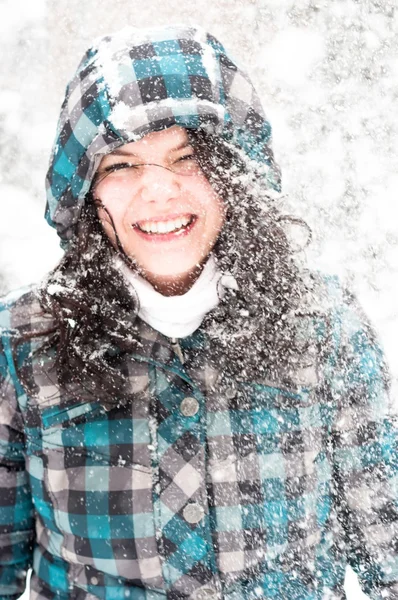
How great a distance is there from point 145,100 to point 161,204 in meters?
0.22

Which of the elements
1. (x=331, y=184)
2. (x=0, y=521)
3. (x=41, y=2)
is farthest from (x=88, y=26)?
(x=0, y=521)

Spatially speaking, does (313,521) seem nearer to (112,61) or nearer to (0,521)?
(0,521)

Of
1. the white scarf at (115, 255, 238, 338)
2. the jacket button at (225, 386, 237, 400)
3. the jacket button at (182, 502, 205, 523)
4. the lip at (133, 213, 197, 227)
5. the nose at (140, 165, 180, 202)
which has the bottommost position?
the jacket button at (182, 502, 205, 523)

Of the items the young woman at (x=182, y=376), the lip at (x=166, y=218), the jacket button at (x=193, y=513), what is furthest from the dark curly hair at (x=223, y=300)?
the jacket button at (x=193, y=513)

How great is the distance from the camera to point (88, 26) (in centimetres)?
343

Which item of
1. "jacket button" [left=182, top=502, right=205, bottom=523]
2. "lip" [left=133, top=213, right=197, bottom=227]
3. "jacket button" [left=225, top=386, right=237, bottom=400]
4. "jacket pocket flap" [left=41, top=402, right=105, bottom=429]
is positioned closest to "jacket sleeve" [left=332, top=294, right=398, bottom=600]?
"jacket button" [left=225, top=386, right=237, bottom=400]

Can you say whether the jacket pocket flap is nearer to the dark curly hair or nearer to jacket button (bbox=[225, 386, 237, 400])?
the dark curly hair

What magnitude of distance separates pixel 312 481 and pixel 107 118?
95 centimetres

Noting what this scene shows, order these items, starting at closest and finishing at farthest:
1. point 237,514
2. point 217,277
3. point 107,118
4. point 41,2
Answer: point 107,118, point 237,514, point 217,277, point 41,2

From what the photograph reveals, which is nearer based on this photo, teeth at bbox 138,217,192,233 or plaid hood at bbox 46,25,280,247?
plaid hood at bbox 46,25,280,247

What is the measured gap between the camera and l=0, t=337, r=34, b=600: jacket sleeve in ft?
4.38

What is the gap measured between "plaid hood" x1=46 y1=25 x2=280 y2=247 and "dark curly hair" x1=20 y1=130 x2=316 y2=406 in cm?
7

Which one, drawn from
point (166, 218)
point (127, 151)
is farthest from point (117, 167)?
point (166, 218)

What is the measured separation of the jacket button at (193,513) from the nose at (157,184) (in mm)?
684
